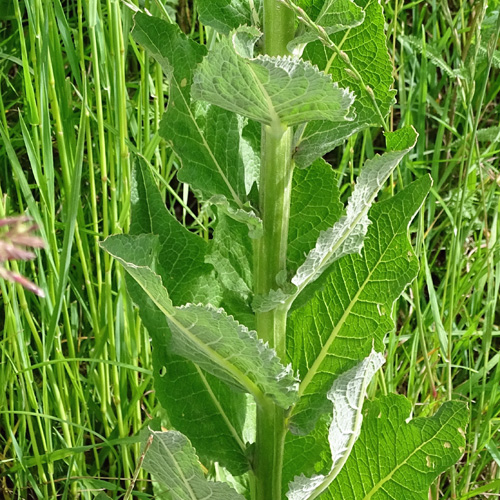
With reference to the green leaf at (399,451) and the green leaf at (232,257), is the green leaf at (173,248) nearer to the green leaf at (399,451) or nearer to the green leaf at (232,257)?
the green leaf at (232,257)

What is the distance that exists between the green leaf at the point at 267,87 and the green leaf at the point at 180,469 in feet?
1.39

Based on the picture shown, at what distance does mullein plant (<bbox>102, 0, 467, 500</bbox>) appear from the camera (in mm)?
875

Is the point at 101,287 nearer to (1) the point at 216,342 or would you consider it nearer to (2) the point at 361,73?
(1) the point at 216,342

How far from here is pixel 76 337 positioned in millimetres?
1673

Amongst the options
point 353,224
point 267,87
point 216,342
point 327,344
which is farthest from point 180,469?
point 267,87

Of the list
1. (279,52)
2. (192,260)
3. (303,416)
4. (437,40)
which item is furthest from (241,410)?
(437,40)

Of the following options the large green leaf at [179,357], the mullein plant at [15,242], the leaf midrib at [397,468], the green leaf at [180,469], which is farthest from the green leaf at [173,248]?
the mullein plant at [15,242]

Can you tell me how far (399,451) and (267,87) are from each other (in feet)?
2.08

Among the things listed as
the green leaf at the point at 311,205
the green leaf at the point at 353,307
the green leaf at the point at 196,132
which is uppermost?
the green leaf at the point at 196,132

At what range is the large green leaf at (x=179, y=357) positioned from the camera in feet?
3.54

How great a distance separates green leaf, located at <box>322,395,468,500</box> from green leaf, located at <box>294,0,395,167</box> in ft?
1.37

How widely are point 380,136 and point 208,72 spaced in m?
1.55

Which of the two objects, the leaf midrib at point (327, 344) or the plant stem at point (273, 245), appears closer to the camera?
the plant stem at point (273, 245)

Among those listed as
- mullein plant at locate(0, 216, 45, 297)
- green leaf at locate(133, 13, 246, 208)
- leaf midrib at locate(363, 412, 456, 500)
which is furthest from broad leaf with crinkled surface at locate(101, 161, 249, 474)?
mullein plant at locate(0, 216, 45, 297)
